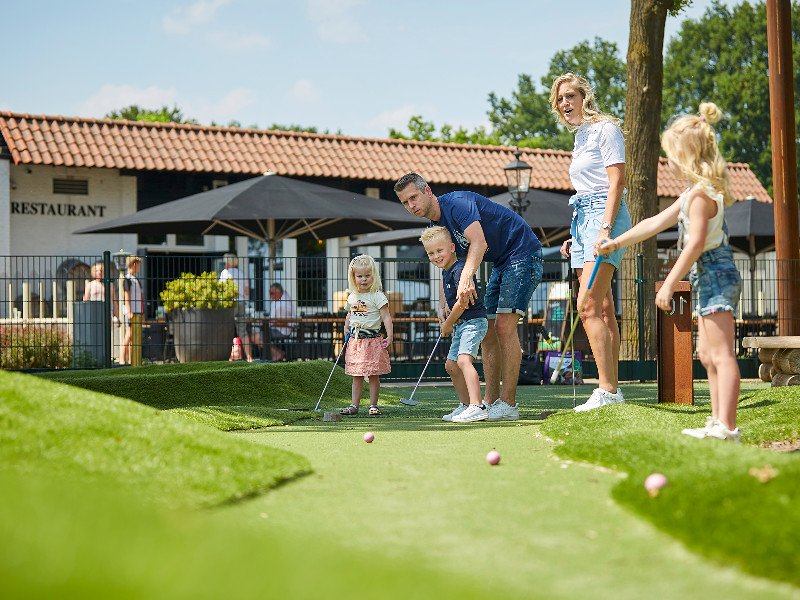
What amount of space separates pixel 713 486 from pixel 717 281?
1.97 m

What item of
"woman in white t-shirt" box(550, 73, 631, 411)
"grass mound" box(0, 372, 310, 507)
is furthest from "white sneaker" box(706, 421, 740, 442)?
"woman in white t-shirt" box(550, 73, 631, 411)

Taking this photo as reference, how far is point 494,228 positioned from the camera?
8.06 meters

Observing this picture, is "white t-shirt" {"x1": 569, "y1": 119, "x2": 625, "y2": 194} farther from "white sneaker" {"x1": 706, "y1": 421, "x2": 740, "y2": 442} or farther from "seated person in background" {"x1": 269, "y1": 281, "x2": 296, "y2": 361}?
"seated person in background" {"x1": 269, "y1": 281, "x2": 296, "y2": 361}

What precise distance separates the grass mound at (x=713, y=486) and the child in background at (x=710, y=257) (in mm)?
353

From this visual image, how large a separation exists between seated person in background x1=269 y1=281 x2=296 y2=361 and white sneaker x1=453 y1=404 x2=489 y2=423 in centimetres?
754

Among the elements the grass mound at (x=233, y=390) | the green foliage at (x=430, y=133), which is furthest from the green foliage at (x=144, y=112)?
the grass mound at (x=233, y=390)

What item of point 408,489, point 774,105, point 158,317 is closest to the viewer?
point 408,489

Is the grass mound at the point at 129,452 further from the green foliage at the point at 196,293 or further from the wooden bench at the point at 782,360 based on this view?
the green foliage at the point at 196,293

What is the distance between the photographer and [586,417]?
268 inches

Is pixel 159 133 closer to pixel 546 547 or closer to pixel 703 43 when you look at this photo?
pixel 546 547

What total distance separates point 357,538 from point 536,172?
85.0 ft

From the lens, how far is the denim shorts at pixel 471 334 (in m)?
8.02

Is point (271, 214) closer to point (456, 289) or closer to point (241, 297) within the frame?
point (241, 297)

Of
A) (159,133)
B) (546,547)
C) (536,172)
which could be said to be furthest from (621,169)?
(536,172)
